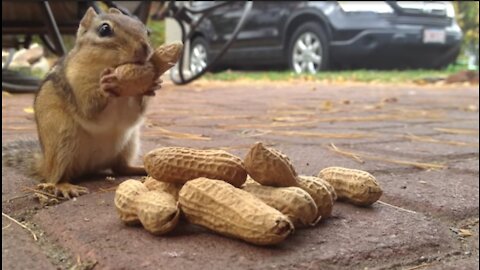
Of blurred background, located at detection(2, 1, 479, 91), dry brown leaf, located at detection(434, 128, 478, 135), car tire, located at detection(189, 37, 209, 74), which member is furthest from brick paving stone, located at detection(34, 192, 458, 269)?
car tire, located at detection(189, 37, 209, 74)

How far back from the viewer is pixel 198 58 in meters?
10.8

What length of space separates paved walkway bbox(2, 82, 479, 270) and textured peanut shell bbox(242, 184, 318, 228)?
0.02 m

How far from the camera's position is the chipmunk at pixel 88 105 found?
1.45 m

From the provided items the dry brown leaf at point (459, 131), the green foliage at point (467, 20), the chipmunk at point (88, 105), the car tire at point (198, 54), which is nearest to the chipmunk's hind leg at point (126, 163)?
the chipmunk at point (88, 105)

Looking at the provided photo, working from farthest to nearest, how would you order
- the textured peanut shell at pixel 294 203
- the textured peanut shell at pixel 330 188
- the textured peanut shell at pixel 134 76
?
the textured peanut shell at pixel 134 76 → the textured peanut shell at pixel 330 188 → the textured peanut shell at pixel 294 203

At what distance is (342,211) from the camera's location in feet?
4.20

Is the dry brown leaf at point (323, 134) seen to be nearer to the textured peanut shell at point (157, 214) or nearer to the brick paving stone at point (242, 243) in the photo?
the brick paving stone at point (242, 243)

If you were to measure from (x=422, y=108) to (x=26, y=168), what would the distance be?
2.91 m

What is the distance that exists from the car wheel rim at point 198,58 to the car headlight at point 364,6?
232cm

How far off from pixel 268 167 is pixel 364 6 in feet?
27.9

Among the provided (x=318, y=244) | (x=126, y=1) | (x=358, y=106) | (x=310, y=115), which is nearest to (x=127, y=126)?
(x=318, y=244)

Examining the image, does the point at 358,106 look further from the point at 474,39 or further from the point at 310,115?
the point at 474,39

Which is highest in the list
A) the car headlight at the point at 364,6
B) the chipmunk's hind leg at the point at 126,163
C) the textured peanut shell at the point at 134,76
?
the textured peanut shell at the point at 134,76

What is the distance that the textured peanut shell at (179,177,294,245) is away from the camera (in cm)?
100
